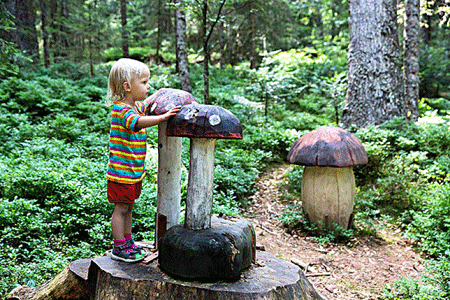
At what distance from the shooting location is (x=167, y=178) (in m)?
2.72

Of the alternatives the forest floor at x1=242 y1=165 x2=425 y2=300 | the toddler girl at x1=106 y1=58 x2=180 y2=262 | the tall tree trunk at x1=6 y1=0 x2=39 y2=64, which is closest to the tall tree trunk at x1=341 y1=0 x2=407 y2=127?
the forest floor at x1=242 y1=165 x2=425 y2=300

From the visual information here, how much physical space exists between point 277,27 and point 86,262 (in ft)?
51.8

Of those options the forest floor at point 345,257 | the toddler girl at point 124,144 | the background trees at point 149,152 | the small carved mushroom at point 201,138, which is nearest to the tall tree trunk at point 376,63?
the background trees at point 149,152

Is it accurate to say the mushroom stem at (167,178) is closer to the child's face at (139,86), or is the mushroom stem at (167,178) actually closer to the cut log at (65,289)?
the child's face at (139,86)

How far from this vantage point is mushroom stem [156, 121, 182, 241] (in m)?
2.69

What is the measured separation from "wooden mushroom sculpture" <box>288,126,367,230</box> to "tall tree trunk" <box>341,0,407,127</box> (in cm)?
333

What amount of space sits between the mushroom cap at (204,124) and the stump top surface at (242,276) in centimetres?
101

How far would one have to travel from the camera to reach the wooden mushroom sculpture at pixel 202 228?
221 cm

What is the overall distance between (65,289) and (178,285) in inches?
50.4

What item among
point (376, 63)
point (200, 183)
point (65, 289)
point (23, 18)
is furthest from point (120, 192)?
point (23, 18)

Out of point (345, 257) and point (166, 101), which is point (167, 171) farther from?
point (345, 257)

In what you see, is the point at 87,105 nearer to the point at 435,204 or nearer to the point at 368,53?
the point at 368,53

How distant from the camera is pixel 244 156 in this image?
7.04 meters

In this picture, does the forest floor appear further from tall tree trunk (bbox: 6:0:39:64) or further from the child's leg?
tall tree trunk (bbox: 6:0:39:64)
